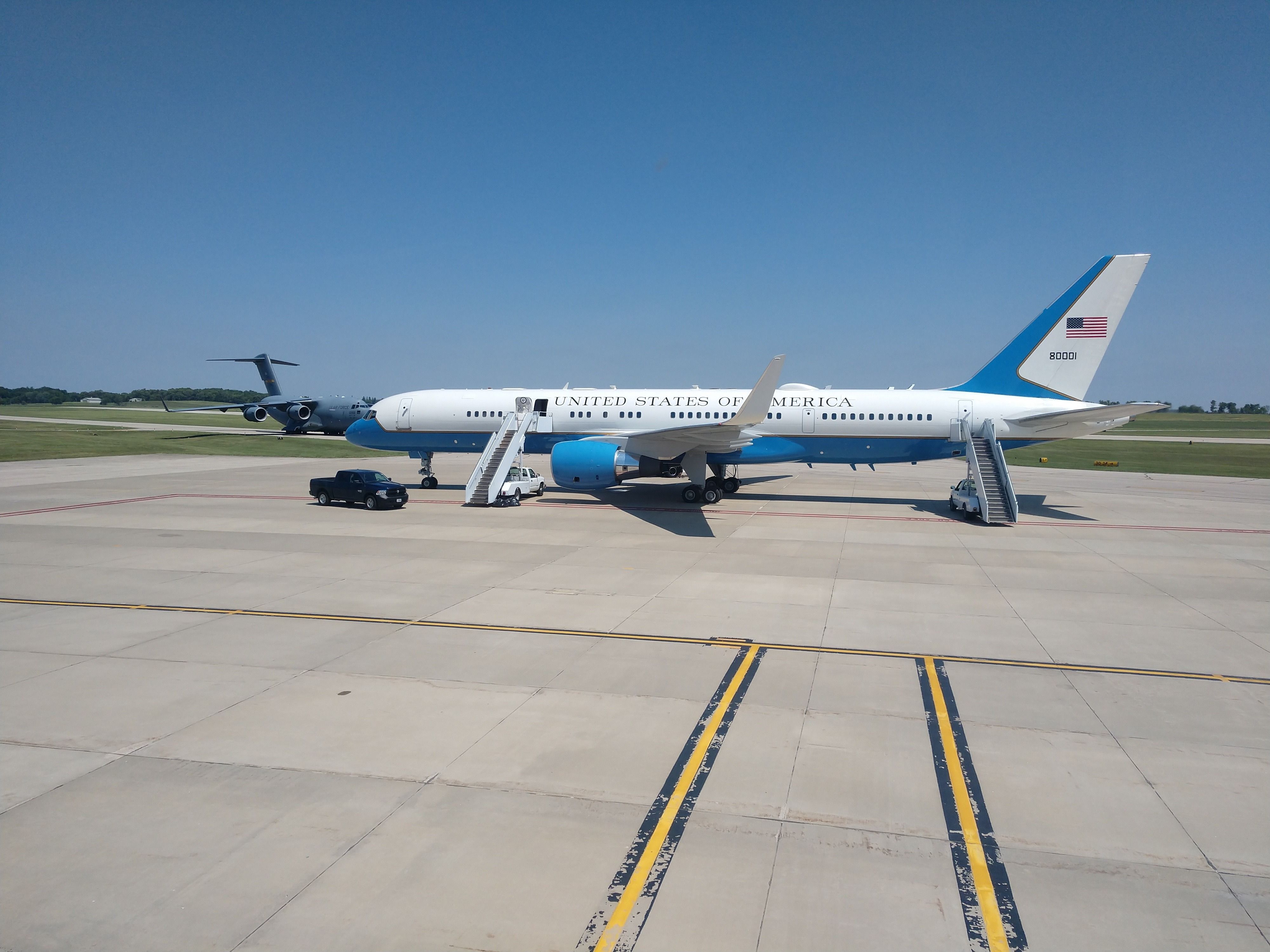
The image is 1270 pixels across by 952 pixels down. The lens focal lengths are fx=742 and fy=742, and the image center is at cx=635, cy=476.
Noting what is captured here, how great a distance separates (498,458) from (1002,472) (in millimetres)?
19994

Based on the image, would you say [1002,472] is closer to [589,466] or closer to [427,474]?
[589,466]

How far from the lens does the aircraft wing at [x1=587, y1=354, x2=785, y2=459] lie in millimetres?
23703

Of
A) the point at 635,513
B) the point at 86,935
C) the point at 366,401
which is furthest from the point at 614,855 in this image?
the point at 366,401

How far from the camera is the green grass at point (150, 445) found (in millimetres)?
52469

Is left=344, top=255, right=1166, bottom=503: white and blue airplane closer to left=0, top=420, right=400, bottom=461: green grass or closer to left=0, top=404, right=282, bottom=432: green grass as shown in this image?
left=0, top=420, right=400, bottom=461: green grass

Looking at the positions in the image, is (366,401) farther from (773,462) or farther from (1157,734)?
(1157,734)

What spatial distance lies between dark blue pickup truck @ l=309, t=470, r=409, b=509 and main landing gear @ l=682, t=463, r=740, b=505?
11.2 metres

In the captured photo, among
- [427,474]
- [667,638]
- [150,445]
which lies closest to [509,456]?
[427,474]

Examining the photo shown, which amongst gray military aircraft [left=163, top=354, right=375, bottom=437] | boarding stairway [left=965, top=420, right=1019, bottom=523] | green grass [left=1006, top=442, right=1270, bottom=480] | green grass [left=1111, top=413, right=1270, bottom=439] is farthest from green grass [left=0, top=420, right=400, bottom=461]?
green grass [left=1111, top=413, right=1270, bottom=439]

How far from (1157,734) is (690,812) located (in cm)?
640

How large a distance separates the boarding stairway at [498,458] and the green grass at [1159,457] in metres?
33.6

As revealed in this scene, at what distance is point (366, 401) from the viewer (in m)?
76.8

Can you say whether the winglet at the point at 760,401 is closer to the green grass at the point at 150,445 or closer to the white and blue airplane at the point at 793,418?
the white and blue airplane at the point at 793,418

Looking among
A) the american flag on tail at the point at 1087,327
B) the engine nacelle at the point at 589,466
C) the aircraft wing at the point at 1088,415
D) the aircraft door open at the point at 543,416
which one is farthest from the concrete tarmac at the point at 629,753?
the aircraft door open at the point at 543,416
